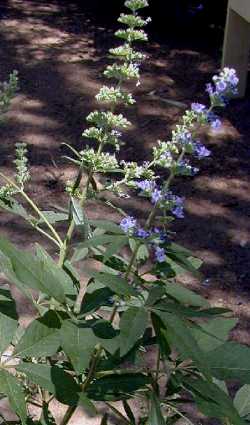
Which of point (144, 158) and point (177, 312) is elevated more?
point (177, 312)

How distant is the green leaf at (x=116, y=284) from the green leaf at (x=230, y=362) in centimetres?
23

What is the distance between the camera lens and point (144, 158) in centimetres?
500

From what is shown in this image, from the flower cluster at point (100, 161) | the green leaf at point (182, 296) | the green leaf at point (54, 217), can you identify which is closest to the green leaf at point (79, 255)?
the green leaf at point (54, 217)

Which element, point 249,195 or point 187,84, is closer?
point 249,195

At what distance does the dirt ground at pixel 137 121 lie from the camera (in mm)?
4203

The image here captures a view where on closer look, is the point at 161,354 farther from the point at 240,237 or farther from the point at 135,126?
the point at 135,126

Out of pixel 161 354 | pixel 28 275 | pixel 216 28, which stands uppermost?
pixel 28 275

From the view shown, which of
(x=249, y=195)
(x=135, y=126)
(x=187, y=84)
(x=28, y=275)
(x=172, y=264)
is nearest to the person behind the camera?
(x=28, y=275)

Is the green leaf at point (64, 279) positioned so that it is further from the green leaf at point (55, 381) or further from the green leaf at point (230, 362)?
the green leaf at point (230, 362)

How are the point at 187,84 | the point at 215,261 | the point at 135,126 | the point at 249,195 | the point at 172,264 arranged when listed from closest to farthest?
the point at 172,264
the point at 215,261
the point at 249,195
the point at 135,126
the point at 187,84

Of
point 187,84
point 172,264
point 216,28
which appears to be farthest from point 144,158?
point 172,264

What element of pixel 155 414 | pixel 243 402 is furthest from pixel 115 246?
pixel 243 402

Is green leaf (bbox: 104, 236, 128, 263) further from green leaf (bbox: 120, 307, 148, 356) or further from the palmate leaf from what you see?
the palmate leaf

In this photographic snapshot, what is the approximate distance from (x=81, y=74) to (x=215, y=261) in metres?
2.57
